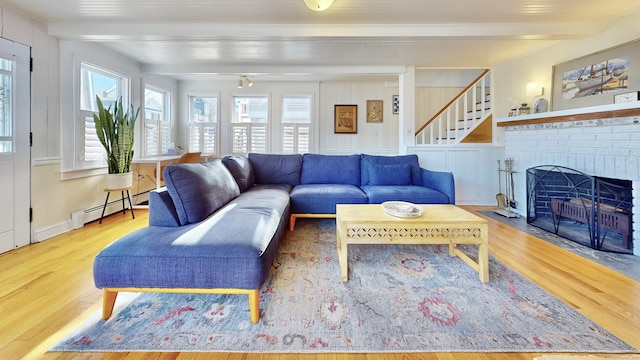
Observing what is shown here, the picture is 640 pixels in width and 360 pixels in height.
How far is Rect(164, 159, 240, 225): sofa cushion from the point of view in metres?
1.90

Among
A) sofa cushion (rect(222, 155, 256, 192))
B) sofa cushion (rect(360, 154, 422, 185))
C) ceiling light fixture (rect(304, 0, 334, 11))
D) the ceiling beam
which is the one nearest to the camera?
ceiling light fixture (rect(304, 0, 334, 11))

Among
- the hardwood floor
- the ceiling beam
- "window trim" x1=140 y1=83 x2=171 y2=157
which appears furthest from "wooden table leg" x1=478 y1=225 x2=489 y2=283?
"window trim" x1=140 y1=83 x2=171 y2=157

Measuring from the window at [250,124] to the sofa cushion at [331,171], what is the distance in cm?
207

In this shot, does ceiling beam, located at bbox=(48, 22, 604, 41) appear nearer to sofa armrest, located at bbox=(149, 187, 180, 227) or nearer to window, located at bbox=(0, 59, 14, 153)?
window, located at bbox=(0, 59, 14, 153)

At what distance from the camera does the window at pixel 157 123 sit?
472 centimetres

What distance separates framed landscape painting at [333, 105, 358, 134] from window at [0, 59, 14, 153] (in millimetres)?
4425

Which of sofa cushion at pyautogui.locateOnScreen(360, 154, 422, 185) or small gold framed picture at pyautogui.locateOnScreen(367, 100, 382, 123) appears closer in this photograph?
Result: sofa cushion at pyautogui.locateOnScreen(360, 154, 422, 185)

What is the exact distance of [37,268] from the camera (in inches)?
83.0

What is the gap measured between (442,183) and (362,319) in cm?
222

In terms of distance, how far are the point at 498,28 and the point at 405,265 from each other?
8.89 ft

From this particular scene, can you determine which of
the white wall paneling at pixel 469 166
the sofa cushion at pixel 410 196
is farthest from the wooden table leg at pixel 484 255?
the white wall paneling at pixel 469 166

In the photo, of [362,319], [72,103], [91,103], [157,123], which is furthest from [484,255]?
[157,123]

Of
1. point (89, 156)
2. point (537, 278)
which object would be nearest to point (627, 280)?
point (537, 278)

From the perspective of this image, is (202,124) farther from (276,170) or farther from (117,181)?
(276,170)
